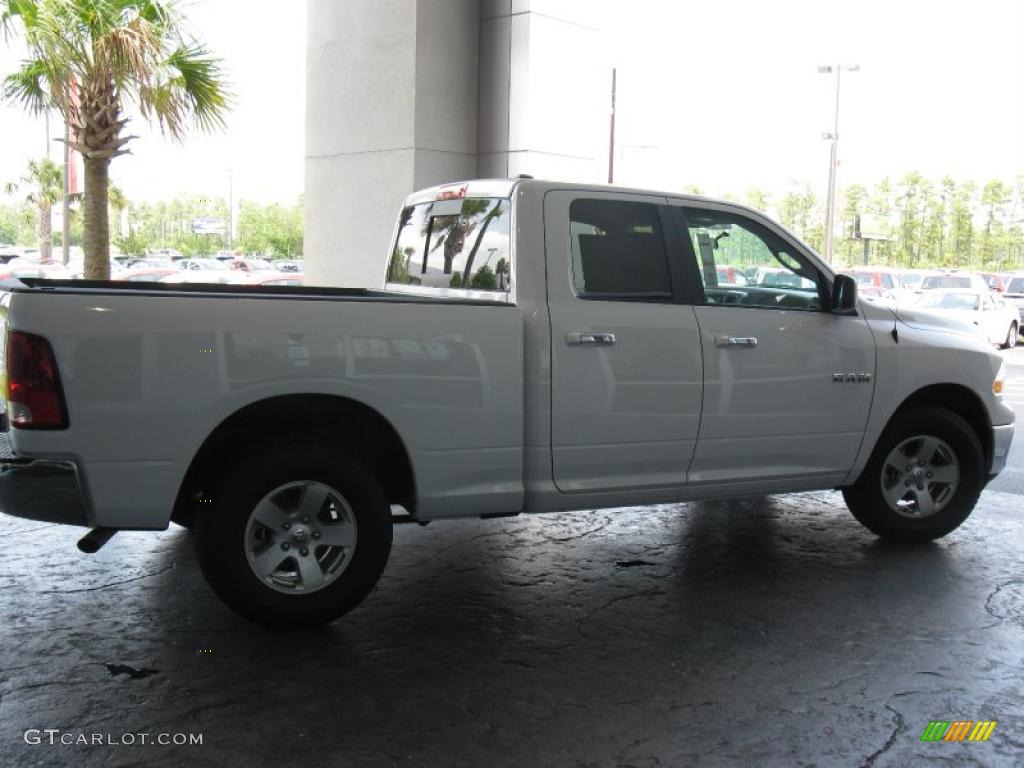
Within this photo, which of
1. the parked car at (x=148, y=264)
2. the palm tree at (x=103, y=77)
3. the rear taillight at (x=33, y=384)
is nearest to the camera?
the rear taillight at (x=33, y=384)

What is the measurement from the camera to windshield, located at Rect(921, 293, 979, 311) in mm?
23531

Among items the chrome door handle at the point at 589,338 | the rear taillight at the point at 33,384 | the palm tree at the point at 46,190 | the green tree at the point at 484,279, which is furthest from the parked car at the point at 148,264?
the rear taillight at the point at 33,384

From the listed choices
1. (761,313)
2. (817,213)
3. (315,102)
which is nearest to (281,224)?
(817,213)

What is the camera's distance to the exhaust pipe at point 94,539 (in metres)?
4.48

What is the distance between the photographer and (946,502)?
637cm

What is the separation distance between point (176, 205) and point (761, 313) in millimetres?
86580

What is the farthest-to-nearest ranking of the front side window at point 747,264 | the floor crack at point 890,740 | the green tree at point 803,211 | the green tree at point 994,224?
the green tree at point 803,211 → the green tree at point 994,224 → the front side window at point 747,264 → the floor crack at point 890,740

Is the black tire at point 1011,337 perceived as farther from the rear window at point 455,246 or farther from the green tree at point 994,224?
the green tree at point 994,224

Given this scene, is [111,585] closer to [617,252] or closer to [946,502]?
[617,252]

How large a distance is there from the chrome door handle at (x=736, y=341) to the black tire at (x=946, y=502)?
48.8 inches

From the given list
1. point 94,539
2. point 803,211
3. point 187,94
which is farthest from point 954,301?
point 803,211

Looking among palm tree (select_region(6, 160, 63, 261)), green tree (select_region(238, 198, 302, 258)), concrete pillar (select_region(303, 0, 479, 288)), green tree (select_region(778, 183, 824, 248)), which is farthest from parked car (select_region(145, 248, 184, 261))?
concrete pillar (select_region(303, 0, 479, 288))

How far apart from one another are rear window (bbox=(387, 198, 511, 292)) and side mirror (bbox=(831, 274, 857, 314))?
1967mm

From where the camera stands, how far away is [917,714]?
13.1 ft
